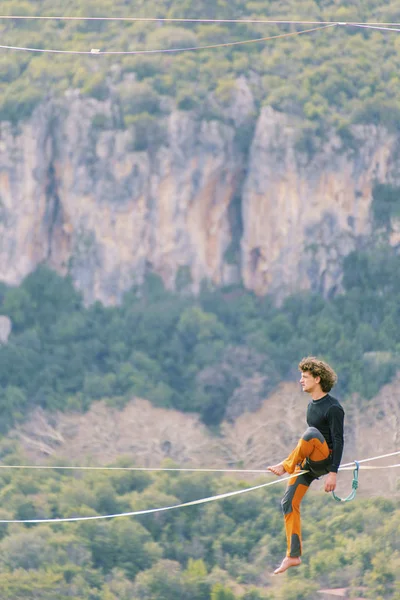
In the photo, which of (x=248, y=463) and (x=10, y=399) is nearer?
(x=248, y=463)

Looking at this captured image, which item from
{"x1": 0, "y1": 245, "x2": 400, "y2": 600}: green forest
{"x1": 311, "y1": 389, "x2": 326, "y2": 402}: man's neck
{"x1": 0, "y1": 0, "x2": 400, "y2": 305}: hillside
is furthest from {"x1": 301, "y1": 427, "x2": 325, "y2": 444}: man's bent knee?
{"x1": 0, "y1": 0, "x2": 400, "y2": 305}: hillside

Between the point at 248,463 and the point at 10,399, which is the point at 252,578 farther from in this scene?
the point at 10,399

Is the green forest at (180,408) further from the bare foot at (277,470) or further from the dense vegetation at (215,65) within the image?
the bare foot at (277,470)

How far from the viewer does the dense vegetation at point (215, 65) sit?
202 ft

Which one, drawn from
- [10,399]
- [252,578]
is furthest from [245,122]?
[252,578]

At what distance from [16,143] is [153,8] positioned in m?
7.77

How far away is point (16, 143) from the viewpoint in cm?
6159

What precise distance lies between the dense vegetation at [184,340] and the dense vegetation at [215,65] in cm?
571

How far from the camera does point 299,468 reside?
13531 millimetres

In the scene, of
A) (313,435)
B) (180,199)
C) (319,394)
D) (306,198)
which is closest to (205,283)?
(180,199)

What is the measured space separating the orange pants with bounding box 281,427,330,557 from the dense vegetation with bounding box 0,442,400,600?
95.9 ft

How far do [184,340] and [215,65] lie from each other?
33.0ft

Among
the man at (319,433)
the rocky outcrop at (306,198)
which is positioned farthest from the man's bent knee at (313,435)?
the rocky outcrop at (306,198)

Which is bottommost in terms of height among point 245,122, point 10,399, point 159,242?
point 10,399
